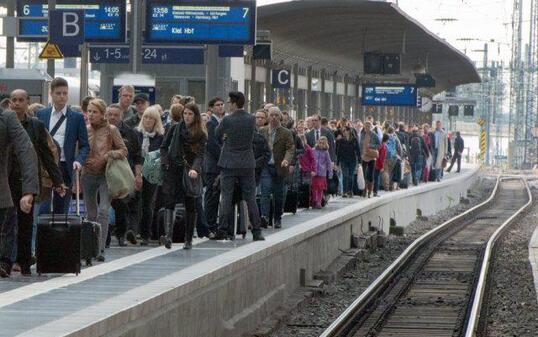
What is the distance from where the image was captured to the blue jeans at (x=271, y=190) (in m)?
20.7

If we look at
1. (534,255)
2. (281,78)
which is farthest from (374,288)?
(281,78)

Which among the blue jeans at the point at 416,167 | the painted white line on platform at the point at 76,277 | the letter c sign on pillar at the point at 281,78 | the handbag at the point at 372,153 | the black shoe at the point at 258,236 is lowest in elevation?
the blue jeans at the point at 416,167

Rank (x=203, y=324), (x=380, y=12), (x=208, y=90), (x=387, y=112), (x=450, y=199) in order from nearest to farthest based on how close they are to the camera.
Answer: (x=203, y=324), (x=208, y=90), (x=380, y=12), (x=450, y=199), (x=387, y=112)

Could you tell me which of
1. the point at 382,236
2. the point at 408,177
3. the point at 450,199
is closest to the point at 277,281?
the point at 382,236

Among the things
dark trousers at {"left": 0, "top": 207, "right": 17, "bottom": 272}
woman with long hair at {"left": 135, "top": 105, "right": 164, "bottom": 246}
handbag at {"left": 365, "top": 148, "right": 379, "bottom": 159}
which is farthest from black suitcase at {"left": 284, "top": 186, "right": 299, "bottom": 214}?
dark trousers at {"left": 0, "top": 207, "right": 17, "bottom": 272}

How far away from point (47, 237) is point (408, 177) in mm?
26158

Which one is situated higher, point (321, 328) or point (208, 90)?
point (208, 90)

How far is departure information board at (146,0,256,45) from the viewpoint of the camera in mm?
30578

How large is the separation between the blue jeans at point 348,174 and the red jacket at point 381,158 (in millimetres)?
1848

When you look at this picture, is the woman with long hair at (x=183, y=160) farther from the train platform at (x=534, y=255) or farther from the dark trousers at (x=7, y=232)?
the train platform at (x=534, y=255)

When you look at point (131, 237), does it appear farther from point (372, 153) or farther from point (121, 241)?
point (372, 153)

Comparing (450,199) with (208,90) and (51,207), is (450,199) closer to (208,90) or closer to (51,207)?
(208,90)

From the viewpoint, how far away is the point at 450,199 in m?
46.0

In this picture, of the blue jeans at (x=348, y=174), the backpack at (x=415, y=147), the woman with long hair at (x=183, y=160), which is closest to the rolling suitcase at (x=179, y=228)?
the woman with long hair at (x=183, y=160)
